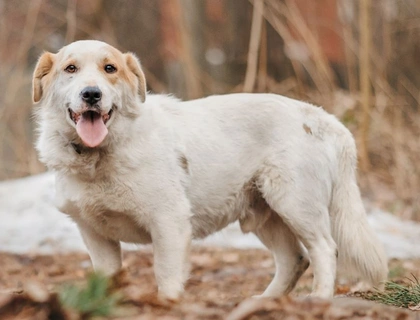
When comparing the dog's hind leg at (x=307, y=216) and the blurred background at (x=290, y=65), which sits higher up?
the blurred background at (x=290, y=65)

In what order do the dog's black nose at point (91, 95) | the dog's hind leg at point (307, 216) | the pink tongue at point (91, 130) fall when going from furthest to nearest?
the dog's hind leg at point (307, 216), the pink tongue at point (91, 130), the dog's black nose at point (91, 95)

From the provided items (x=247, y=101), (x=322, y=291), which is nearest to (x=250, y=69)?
(x=247, y=101)

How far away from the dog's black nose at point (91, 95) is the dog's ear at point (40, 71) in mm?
576

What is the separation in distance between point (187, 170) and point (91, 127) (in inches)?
31.1

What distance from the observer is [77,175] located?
180 inches

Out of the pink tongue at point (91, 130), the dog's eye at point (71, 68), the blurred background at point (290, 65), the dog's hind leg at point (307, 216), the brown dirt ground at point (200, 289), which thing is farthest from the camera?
the blurred background at point (290, 65)

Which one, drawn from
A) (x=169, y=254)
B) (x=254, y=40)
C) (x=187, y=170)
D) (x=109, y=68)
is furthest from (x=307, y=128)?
(x=254, y=40)

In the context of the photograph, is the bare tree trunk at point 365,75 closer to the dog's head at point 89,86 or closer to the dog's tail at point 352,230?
the dog's tail at point 352,230

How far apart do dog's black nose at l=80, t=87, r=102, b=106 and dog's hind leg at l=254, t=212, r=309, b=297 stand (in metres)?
1.84

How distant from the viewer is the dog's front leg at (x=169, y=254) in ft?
14.9

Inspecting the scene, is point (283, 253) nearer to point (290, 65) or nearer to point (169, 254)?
point (169, 254)

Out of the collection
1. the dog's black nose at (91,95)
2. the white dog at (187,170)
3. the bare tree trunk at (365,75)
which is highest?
the bare tree trunk at (365,75)

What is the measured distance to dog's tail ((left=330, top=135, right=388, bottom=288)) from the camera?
5.12 metres

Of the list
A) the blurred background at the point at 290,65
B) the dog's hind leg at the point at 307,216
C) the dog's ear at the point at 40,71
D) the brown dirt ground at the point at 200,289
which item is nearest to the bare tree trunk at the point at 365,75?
the blurred background at the point at 290,65
